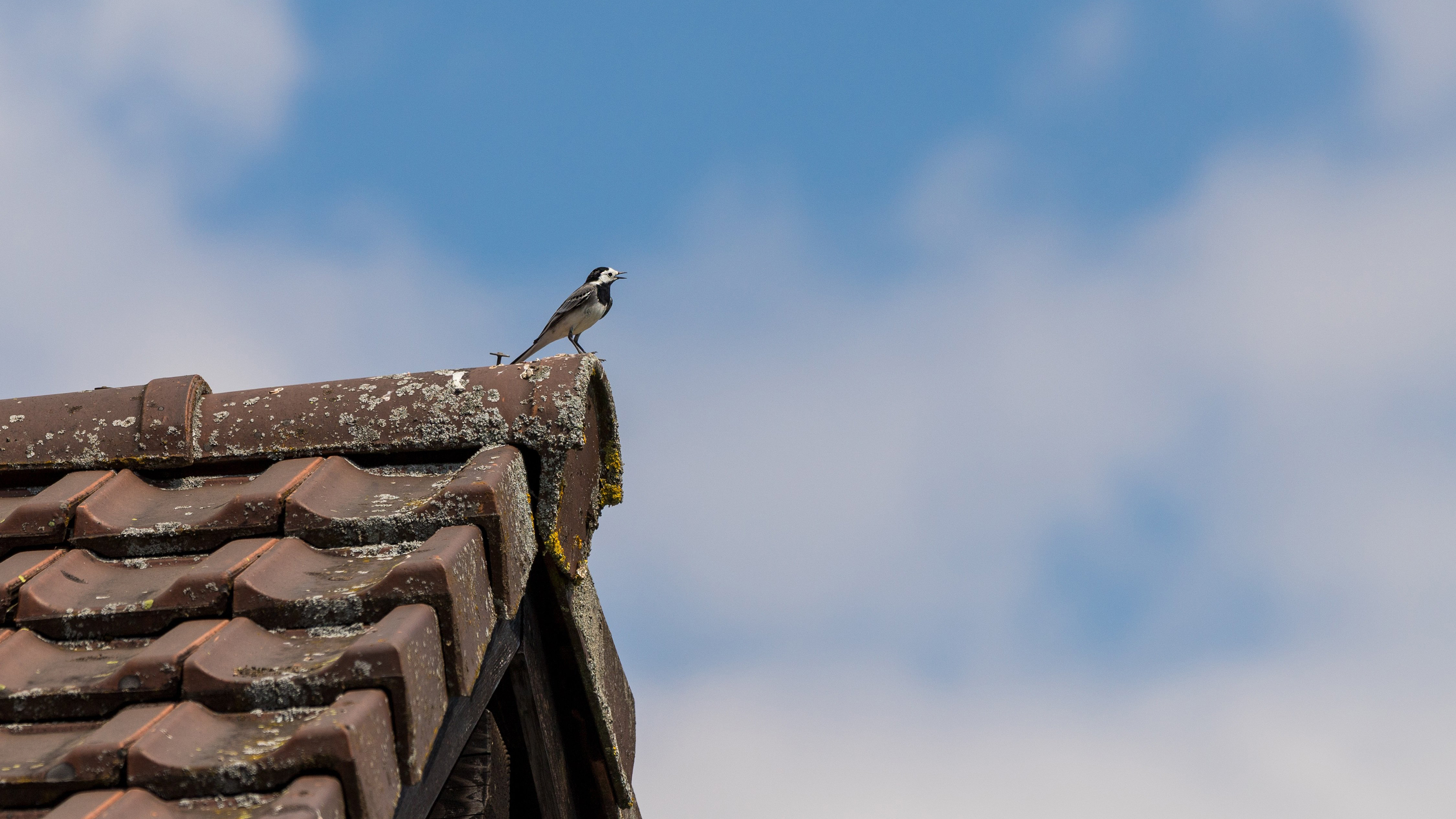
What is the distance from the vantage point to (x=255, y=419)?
99.5 inches

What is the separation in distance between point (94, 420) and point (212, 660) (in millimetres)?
1091

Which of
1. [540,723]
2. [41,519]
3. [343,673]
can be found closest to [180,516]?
[41,519]

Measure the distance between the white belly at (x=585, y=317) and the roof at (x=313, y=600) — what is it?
6390 millimetres

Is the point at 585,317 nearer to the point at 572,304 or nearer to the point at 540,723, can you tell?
the point at 572,304

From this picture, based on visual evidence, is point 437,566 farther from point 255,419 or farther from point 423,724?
point 255,419

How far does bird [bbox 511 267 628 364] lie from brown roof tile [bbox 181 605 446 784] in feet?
23.8

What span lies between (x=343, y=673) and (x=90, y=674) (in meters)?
0.49

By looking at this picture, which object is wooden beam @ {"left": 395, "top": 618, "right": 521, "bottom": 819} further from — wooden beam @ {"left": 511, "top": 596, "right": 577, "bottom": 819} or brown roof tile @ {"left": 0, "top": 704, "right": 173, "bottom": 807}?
brown roof tile @ {"left": 0, "top": 704, "right": 173, "bottom": 807}

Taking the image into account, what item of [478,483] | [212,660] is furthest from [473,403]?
[212,660]

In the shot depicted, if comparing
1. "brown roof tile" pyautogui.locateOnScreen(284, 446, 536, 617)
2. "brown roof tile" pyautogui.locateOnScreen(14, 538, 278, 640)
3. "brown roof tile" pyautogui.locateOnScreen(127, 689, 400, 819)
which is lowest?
"brown roof tile" pyautogui.locateOnScreen(127, 689, 400, 819)

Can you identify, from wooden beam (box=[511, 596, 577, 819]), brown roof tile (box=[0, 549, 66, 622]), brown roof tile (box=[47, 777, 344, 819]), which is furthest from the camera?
wooden beam (box=[511, 596, 577, 819])

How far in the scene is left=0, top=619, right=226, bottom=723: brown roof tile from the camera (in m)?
1.75

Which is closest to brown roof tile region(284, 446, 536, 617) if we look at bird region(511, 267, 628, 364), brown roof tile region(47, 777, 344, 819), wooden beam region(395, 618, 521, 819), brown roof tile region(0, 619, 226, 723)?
wooden beam region(395, 618, 521, 819)

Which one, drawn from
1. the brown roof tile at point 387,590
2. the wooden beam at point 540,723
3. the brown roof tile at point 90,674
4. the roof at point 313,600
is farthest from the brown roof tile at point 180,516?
the wooden beam at point 540,723
